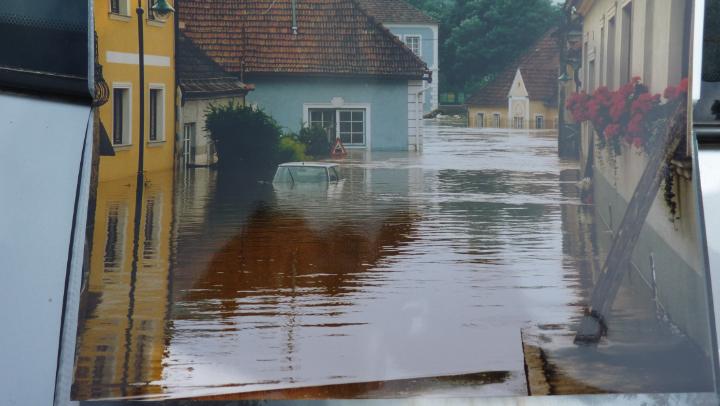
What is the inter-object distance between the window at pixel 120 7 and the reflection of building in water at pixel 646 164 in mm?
1390

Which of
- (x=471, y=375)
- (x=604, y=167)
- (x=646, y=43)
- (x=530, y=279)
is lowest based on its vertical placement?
(x=471, y=375)

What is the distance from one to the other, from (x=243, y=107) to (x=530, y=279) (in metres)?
1.06

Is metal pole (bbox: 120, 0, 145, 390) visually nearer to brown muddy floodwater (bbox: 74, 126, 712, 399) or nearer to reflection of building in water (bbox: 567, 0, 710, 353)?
brown muddy floodwater (bbox: 74, 126, 712, 399)

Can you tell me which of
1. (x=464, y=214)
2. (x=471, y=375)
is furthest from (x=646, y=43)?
(x=471, y=375)

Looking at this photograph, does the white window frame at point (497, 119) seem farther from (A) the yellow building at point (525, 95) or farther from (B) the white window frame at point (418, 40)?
(B) the white window frame at point (418, 40)

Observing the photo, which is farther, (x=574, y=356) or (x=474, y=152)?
(x=474, y=152)

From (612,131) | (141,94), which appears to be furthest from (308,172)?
(612,131)

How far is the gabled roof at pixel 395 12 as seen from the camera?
4.23m

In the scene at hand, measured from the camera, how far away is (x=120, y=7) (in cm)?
403

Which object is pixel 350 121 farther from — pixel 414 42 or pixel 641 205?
pixel 641 205

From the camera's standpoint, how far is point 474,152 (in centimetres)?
431

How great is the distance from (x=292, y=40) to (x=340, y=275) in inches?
30.3

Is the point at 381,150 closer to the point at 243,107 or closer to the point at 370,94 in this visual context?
the point at 370,94

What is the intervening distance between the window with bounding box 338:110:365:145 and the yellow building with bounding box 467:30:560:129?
1.18ft
